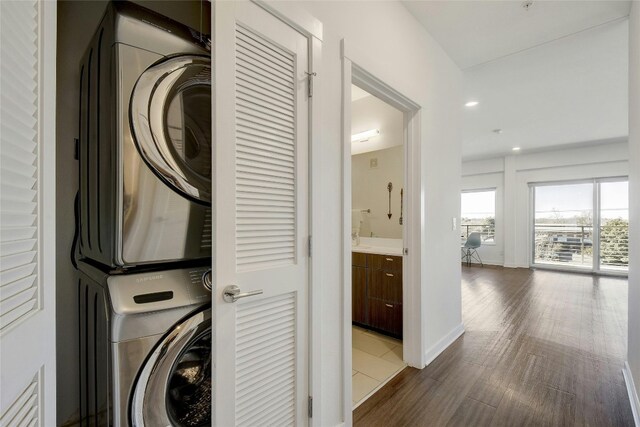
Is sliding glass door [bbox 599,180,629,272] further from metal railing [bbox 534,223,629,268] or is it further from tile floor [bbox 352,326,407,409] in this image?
tile floor [bbox 352,326,407,409]

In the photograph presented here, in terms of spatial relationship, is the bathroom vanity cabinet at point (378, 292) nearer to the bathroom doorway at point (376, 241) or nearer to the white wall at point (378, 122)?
the bathroom doorway at point (376, 241)

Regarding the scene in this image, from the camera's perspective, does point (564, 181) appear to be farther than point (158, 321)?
Yes

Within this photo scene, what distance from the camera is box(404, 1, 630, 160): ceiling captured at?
2123mm

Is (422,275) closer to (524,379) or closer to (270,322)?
(524,379)

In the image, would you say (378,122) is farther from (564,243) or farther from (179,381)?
(564,243)

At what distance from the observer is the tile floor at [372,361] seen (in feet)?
6.59

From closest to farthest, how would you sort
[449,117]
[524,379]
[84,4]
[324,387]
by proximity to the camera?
[324,387], [84,4], [524,379], [449,117]

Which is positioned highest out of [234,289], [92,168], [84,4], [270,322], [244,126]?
[84,4]


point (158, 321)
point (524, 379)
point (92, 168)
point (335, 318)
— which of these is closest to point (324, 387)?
point (335, 318)

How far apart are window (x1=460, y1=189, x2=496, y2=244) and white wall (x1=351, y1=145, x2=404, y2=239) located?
5.30m

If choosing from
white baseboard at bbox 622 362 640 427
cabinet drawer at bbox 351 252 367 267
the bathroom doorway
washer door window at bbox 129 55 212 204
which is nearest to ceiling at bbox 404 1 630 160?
the bathroom doorway

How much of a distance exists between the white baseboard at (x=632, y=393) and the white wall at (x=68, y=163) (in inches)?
122
